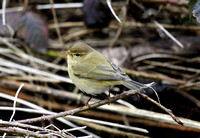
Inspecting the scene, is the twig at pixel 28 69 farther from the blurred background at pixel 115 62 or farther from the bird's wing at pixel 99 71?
the bird's wing at pixel 99 71

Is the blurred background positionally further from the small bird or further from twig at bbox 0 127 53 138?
twig at bbox 0 127 53 138

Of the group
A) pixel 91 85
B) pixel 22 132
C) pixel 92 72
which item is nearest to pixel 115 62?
pixel 92 72

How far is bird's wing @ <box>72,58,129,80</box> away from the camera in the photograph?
248 cm

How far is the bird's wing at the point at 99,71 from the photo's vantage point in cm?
248

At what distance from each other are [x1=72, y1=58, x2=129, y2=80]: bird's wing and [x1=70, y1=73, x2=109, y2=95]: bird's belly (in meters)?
0.05

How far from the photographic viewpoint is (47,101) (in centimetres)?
366

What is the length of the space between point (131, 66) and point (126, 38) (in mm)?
799

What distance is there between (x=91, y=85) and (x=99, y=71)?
0.17 meters

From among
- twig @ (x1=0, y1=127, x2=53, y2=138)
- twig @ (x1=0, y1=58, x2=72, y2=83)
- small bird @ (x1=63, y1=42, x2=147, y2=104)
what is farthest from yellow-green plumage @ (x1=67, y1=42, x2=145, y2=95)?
twig @ (x1=0, y1=127, x2=53, y2=138)

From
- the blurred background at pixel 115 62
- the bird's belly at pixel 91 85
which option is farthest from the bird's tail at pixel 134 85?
the blurred background at pixel 115 62

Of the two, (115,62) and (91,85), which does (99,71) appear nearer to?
(91,85)

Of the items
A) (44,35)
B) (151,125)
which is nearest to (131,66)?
(151,125)

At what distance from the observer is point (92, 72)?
8.94 feet

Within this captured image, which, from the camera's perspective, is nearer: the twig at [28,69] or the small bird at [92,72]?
the small bird at [92,72]
